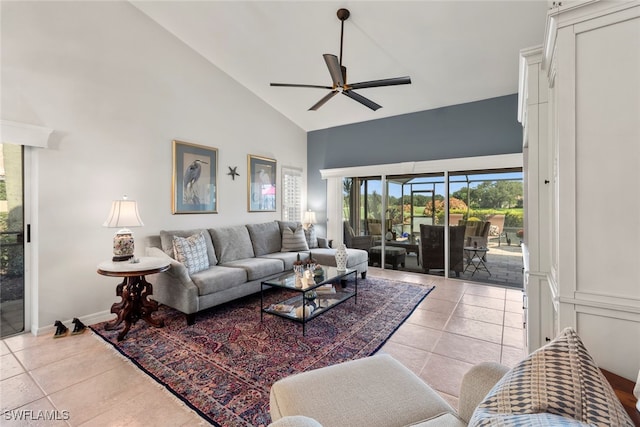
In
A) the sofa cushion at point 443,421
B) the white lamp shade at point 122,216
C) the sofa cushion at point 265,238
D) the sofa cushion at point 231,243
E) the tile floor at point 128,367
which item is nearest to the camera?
the sofa cushion at point 443,421

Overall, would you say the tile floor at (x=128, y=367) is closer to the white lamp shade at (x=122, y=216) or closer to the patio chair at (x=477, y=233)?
the white lamp shade at (x=122, y=216)

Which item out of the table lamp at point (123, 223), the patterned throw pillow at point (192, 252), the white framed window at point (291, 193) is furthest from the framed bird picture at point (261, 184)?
the table lamp at point (123, 223)

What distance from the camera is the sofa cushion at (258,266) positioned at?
3598 mm

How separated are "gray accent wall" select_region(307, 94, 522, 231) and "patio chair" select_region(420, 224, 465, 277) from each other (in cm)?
128

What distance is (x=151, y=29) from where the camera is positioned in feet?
11.7

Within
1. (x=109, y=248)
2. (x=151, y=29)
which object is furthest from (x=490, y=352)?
(x=151, y=29)

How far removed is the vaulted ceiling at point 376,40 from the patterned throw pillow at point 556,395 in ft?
10.9

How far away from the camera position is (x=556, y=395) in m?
0.64

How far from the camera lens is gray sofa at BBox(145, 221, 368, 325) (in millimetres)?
2988

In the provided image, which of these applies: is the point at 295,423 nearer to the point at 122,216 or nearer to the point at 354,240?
the point at 122,216

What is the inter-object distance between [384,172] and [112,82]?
14.1 ft

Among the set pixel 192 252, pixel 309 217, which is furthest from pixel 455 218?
pixel 192 252

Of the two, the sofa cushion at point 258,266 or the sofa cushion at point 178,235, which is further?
the sofa cushion at point 258,266

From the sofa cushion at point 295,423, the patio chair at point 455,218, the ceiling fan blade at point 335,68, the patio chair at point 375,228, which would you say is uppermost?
the ceiling fan blade at point 335,68
